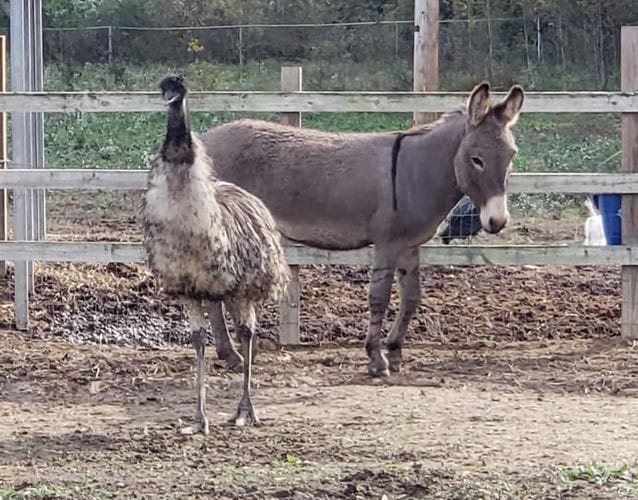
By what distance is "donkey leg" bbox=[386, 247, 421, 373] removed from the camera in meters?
8.19

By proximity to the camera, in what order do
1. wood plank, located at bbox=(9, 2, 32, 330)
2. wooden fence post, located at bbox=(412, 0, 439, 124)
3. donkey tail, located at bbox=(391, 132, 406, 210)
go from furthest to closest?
wooden fence post, located at bbox=(412, 0, 439, 124) < wood plank, located at bbox=(9, 2, 32, 330) < donkey tail, located at bbox=(391, 132, 406, 210)

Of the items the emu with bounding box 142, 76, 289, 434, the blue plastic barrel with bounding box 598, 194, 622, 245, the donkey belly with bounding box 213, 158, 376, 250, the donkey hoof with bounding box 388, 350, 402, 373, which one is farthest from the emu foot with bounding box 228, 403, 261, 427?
the blue plastic barrel with bounding box 598, 194, 622, 245

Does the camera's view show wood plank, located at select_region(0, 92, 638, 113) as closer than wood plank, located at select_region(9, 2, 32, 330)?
Yes

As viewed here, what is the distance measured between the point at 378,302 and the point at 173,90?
8.24ft

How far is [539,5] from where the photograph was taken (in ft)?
79.5

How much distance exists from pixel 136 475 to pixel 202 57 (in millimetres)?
21228

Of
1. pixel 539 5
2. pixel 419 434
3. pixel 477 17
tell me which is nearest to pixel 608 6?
pixel 539 5

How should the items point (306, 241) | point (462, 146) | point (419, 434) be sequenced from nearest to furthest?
A: point (419, 434), point (462, 146), point (306, 241)

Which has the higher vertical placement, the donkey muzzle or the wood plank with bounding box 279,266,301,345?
the donkey muzzle

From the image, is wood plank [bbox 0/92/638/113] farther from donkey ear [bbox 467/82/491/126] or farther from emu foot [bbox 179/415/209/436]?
emu foot [bbox 179/415/209/436]

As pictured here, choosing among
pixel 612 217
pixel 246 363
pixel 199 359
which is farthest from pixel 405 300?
pixel 612 217

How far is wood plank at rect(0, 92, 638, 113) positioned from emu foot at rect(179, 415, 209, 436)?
2.91 metres

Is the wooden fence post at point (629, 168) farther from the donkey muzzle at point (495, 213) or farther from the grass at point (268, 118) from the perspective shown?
the grass at point (268, 118)

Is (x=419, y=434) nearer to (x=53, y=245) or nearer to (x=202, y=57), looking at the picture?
(x=53, y=245)
